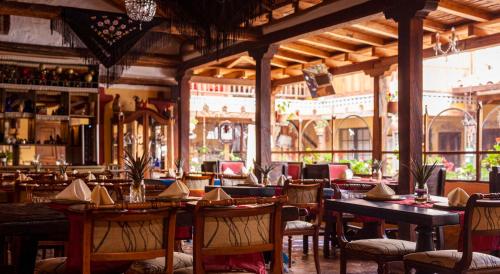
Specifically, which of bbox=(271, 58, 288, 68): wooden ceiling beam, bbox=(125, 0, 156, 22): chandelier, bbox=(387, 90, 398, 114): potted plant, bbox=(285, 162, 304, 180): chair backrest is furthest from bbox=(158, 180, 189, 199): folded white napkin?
bbox=(271, 58, 288, 68): wooden ceiling beam

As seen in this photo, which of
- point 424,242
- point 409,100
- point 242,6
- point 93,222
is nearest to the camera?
point 93,222

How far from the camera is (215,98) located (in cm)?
1617

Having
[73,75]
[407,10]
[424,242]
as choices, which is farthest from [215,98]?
[424,242]

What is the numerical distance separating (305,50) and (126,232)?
30.9 feet

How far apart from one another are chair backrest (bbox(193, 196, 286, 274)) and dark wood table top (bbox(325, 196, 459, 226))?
1046 millimetres

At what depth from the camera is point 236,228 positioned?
9.80ft

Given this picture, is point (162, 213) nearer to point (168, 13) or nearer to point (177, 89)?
point (168, 13)

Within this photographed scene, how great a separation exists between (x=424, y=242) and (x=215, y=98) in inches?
488

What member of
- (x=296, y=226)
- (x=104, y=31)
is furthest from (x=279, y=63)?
(x=296, y=226)

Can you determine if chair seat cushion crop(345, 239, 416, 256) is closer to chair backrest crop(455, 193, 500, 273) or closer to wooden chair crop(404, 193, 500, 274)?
wooden chair crop(404, 193, 500, 274)

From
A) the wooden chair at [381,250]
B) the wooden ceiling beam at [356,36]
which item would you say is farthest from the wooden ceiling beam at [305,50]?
the wooden chair at [381,250]

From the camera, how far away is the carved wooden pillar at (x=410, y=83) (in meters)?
6.60

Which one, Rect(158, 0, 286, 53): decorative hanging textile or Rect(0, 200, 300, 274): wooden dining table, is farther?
Rect(158, 0, 286, 53): decorative hanging textile

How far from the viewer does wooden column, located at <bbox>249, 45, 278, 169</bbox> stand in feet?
Answer: 32.0
